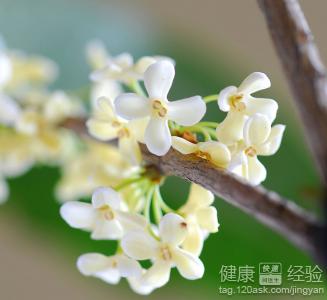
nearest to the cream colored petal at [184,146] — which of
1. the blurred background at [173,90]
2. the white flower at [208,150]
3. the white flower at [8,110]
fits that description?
the white flower at [208,150]

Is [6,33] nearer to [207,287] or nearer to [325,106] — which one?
[207,287]

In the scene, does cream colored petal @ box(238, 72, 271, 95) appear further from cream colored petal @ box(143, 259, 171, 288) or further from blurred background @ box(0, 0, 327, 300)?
blurred background @ box(0, 0, 327, 300)

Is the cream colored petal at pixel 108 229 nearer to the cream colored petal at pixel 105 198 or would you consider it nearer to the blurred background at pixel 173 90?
the cream colored petal at pixel 105 198

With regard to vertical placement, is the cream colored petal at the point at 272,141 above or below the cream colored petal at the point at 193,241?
above

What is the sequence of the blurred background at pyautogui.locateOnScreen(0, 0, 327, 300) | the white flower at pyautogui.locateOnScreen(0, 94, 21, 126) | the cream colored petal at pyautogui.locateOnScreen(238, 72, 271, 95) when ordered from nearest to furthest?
1. the cream colored petal at pyautogui.locateOnScreen(238, 72, 271, 95)
2. the white flower at pyautogui.locateOnScreen(0, 94, 21, 126)
3. the blurred background at pyautogui.locateOnScreen(0, 0, 327, 300)

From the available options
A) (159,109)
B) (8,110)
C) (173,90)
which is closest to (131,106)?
(159,109)

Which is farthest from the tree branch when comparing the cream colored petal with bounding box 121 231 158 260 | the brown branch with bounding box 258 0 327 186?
the cream colored petal with bounding box 121 231 158 260

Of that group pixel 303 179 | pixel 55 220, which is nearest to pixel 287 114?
pixel 303 179
